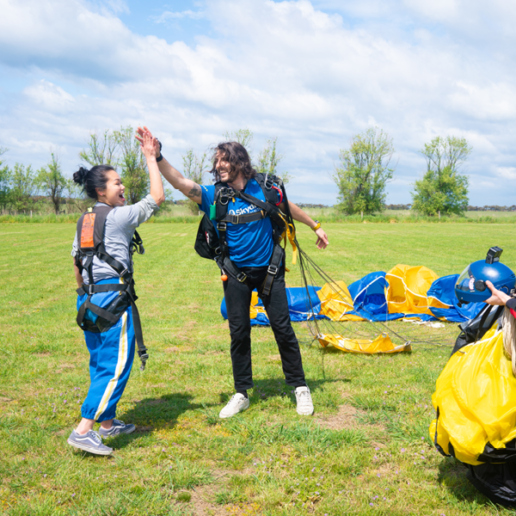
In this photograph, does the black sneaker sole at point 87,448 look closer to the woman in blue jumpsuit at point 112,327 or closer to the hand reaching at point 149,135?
the woman in blue jumpsuit at point 112,327

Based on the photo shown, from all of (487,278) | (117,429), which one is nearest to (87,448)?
(117,429)

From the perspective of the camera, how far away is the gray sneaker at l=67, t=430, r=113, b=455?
324 cm

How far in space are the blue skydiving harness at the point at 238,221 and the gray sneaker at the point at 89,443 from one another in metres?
1.64

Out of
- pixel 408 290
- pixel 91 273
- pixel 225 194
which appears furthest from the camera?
pixel 408 290

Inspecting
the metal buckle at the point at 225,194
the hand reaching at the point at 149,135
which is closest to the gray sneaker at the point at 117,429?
the metal buckle at the point at 225,194

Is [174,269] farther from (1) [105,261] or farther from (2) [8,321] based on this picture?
(1) [105,261]

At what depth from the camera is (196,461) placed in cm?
328

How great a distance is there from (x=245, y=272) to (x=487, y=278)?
192 centimetres

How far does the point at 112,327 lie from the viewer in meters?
3.32

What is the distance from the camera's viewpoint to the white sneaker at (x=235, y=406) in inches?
156

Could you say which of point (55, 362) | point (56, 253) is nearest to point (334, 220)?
point (56, 253)

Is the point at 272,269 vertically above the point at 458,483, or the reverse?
the point at 272,269

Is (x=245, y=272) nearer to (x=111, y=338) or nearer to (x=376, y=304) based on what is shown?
(x=111, y=338)

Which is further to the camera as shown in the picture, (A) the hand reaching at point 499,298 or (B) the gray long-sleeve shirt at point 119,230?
(B) the gray long-sleeve shirt at point 119,230
